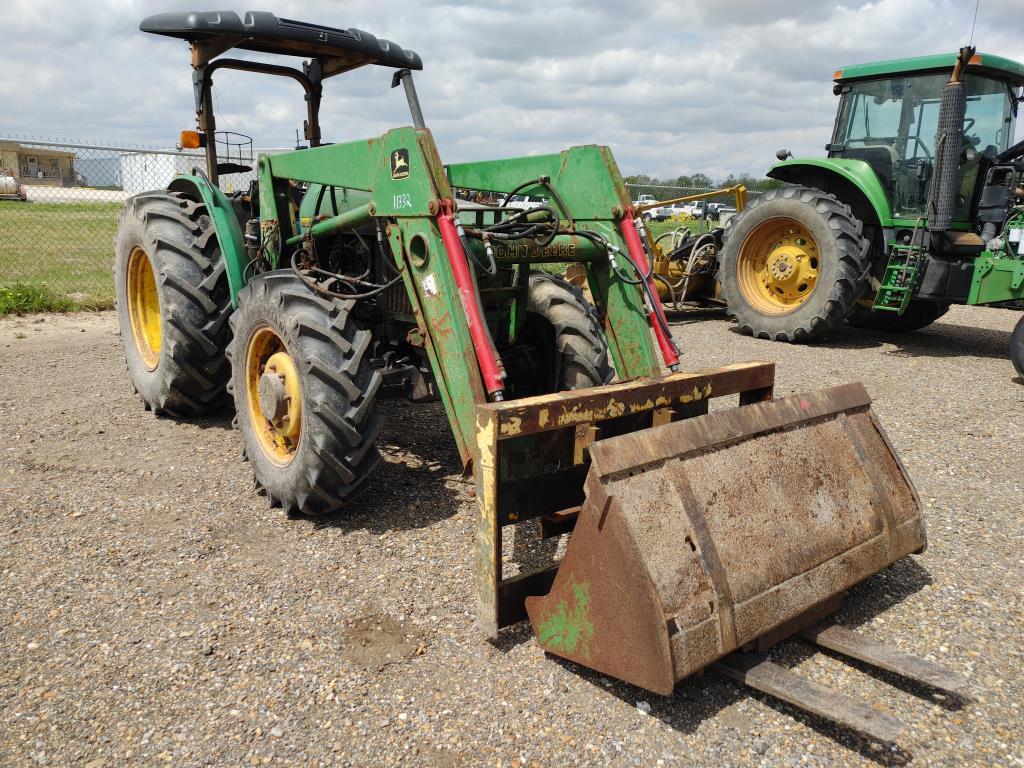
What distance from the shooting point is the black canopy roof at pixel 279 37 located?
4254 mm

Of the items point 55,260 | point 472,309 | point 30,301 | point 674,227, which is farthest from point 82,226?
point 472,309

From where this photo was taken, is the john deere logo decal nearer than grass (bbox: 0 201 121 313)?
Yes

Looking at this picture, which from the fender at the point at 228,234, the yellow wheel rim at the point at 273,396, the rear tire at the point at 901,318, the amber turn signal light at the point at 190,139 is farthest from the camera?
the rear tire at the point at 901,318

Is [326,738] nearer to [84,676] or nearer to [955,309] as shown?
[84,676]

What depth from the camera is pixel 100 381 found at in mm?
6152

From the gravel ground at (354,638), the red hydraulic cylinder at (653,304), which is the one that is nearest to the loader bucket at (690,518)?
the gravel ground at (354,638)

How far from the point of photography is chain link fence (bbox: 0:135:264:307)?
32.1 ft

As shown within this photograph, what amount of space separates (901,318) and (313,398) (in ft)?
26.1

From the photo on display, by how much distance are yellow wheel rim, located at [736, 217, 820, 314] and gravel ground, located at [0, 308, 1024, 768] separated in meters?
3.90

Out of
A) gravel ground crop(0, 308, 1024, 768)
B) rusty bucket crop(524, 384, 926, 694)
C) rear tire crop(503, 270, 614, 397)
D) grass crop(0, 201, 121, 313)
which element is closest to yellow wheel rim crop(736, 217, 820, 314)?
gravel ground crop(0, 308, 1024, 768)

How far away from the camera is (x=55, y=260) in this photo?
12633 millimetres

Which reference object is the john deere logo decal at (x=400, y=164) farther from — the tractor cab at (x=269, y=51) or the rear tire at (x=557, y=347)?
the rear tire at (x=557, y=347)

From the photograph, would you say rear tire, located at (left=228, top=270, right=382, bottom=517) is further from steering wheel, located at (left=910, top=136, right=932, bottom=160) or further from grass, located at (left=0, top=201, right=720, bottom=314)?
steering wheel, located at (left=910, top=136, right=932, bottom=160)

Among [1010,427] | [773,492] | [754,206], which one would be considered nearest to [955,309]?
[754,206]
